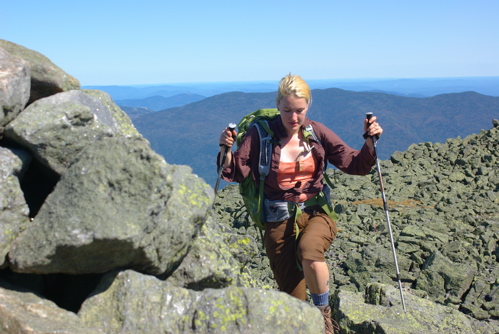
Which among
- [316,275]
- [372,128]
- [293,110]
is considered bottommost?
[316,275]

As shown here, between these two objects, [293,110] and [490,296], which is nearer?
[293,110]

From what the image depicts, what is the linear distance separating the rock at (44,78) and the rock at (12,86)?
2.10 feet

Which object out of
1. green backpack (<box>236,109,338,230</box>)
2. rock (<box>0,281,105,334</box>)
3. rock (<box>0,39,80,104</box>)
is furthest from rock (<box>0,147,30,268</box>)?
green backpack (<box>236,109,338,230</box>)

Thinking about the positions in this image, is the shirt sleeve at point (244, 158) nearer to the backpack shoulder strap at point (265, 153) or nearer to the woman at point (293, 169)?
the woman at point (293, 169)

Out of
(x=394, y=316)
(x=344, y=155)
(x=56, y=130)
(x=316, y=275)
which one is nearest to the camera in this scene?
(x=56, y=130)

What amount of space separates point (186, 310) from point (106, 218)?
1.40 metres

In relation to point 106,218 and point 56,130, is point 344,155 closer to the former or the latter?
point 106,218

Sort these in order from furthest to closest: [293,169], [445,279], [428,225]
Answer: [428,225] → [445,279] → [293,169]

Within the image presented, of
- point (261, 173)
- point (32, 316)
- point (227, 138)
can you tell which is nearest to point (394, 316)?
point (261, 173)

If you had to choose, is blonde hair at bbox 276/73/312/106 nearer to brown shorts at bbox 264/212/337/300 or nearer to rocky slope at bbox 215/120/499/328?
brown shorts at bbox 264/212/337/300

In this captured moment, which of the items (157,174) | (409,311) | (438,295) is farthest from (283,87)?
(438,295)

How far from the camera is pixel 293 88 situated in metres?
6.46

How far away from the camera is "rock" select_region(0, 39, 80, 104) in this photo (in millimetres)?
6492

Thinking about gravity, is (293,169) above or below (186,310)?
above
